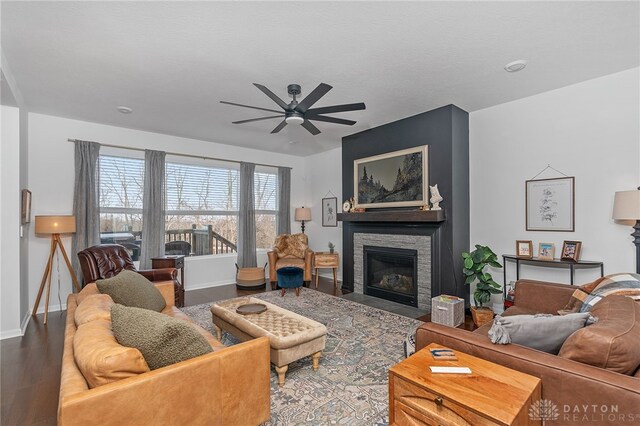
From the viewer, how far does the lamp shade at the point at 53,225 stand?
3.82m

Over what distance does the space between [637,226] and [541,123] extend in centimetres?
149

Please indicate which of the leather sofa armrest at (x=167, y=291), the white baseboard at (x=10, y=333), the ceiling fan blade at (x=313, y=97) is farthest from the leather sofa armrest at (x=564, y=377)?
the white baseboard at (x=10, y=333)

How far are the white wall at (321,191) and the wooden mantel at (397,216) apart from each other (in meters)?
1.20

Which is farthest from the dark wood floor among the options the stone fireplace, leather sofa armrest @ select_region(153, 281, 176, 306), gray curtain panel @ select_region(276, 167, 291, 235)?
gray curtain panel @ select_region(276, 167, 291, 235)

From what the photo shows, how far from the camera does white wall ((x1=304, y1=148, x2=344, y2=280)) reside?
Result: 21.1 ft

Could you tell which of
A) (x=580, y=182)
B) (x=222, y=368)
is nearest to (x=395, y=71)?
(x=580, y=182)

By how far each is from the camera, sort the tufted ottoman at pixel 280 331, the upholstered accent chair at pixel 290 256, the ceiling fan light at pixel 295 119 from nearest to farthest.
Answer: the tufted ottoman at pixel 280 331
the ceiling fan light at pixel 295 119
the upholstered accent chair at pixel 290 256

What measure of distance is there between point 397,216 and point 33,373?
4258 millimetres

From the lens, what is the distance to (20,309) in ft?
11.2

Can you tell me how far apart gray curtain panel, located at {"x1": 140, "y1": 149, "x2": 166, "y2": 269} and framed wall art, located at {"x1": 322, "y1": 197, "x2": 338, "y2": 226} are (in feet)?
10.6

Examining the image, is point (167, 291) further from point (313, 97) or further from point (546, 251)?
point (546, 251)

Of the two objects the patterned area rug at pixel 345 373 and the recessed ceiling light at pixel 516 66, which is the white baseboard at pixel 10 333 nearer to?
the patterned area rug at pixel 345 373

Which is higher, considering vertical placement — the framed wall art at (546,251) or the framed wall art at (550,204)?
the framed wall art at (550,204)

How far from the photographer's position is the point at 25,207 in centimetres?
373
